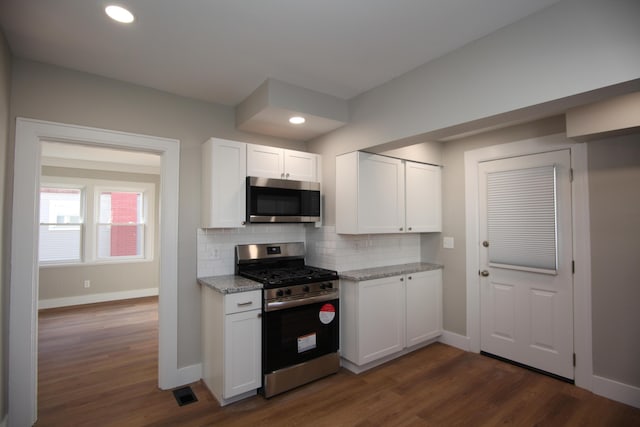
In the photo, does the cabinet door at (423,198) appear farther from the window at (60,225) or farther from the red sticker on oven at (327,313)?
the window at (60,225)

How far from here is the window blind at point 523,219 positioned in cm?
296

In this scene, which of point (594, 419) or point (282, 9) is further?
point (594, 419)

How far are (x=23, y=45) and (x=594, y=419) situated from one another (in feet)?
15.7

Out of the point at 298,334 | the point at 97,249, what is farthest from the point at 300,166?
the point at 97,249

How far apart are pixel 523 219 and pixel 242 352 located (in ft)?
9.50

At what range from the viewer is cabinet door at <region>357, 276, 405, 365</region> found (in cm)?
299

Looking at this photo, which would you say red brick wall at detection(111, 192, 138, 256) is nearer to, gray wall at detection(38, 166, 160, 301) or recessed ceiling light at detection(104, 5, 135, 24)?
gray wall at detection(38, 166, 160, 301)

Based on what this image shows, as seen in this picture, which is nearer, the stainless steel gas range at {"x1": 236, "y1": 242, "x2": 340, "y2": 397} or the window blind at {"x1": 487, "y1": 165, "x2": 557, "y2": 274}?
the stainless steel gas range at {"x1": 236, "y1": 242, "x2": 340, "y2": 397}

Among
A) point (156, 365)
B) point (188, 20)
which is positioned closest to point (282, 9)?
point (188, 20)

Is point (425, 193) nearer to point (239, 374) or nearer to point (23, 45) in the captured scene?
point (239, 374)

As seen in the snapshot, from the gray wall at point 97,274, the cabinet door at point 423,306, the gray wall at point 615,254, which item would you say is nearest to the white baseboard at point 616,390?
the gray wall at point 615,254

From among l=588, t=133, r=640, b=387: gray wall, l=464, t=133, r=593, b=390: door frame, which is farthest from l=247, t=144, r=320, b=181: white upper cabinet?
l=588, t=133, r=640, b=387: gray wall

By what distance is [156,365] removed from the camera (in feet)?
10.7

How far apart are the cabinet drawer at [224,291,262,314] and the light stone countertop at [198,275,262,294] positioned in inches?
1.6
